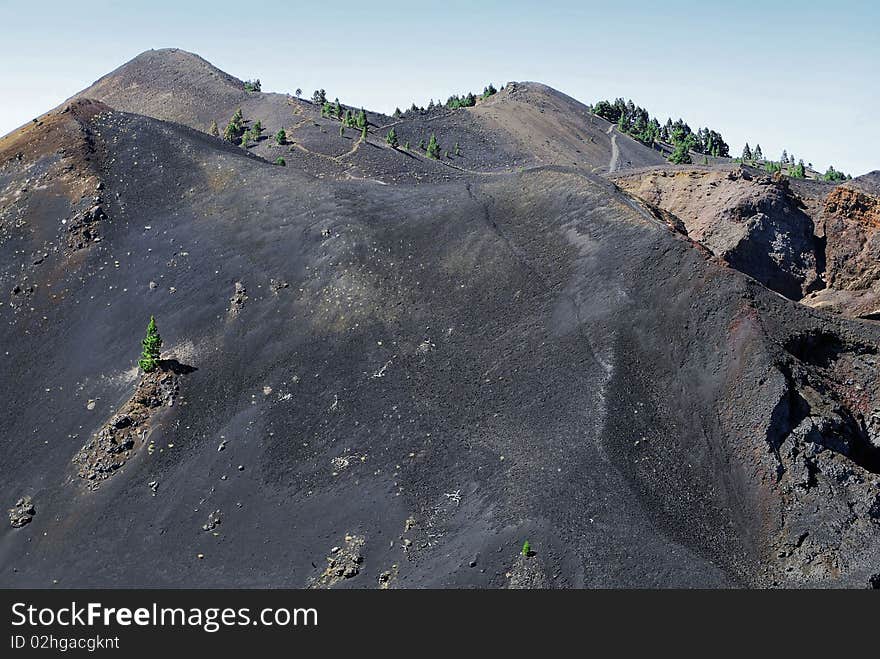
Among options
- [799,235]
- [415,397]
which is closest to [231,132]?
[799,235]

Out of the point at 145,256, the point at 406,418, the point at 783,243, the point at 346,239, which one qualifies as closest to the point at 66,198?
the point at 145,256

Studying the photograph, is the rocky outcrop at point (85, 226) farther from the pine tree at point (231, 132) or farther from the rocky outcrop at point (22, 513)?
the pine tree at point (231, 132)

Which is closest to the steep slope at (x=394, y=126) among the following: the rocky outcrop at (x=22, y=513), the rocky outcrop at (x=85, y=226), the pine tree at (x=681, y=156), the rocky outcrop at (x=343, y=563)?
the pine tree at (x=681, y=156)

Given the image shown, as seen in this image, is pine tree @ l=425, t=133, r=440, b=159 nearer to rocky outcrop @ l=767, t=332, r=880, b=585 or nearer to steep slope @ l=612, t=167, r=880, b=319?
steep slope @ l=612, t=167, r=880, b=319

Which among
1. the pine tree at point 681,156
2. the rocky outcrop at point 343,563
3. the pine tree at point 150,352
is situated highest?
the pine tree at point 681,156

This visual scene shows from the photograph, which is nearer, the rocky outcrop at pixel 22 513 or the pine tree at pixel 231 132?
the rocky outcrop at pixel 22 513

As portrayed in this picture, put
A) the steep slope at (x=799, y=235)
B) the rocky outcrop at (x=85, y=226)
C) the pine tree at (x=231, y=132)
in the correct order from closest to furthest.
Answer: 1. the rocky outcrop at (x=85, y=226)
2. the steep slope at (x=799, y=235)
3. the pine tree at (x=231, y=132)

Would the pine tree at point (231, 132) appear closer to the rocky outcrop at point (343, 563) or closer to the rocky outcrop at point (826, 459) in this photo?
the rocky outcrop at point (343, 563)

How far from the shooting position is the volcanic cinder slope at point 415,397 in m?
28.1

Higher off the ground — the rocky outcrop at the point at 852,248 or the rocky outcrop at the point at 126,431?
the rocky outcrop at the point at 852,248

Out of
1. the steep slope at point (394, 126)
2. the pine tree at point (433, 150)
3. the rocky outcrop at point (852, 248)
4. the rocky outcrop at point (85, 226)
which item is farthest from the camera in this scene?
the pine tree at point (433, 150)

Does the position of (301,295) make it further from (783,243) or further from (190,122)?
(190,122)

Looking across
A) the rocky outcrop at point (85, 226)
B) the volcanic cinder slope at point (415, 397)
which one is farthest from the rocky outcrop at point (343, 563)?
the rocky outcrop at point (85, 226)

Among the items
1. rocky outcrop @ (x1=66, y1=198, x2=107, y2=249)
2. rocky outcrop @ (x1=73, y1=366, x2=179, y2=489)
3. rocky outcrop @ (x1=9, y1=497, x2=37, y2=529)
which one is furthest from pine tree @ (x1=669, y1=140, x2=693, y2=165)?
rocky outcrop @ (x1=9, y1=497, x2=37, y2=529)
